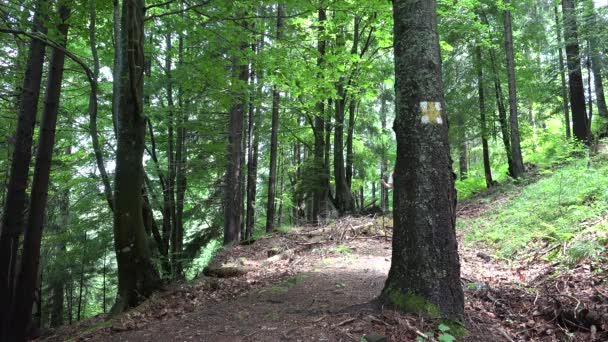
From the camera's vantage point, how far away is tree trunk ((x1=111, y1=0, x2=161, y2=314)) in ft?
19.3

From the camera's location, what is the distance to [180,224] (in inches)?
523

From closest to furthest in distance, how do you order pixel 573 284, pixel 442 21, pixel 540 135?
pixel 573 284 < pixel 442 21 < pixel 540 135

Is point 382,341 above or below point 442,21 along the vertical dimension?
below

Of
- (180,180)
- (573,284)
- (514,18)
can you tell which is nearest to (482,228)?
(573,284)

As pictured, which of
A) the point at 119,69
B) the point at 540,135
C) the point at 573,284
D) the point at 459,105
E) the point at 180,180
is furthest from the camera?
the point at 540,135

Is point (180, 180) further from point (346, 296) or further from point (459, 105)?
point (459, 105)

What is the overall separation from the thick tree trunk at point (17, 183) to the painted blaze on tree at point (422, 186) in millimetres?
7899

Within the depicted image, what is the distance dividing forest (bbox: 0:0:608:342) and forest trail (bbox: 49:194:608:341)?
0.03 metres

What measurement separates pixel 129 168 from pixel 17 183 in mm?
3874

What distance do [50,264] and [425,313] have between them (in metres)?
14.1

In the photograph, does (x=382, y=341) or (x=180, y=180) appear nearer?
(x=382, y=341)

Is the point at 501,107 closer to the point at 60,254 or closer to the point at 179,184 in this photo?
the point at 179,184

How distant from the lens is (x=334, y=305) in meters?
4.30

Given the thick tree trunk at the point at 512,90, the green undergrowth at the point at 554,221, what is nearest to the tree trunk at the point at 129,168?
the green undergrowth at the point at 554,221
